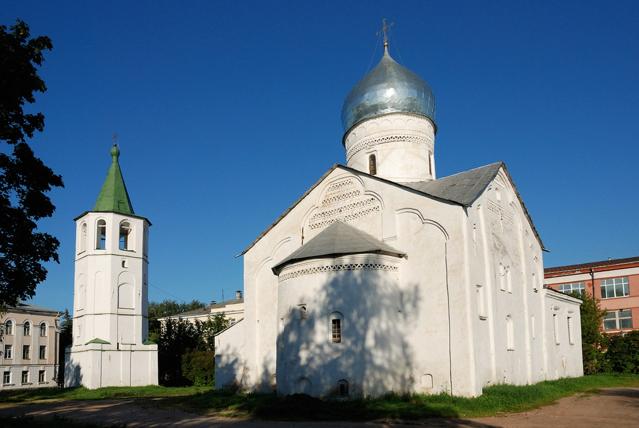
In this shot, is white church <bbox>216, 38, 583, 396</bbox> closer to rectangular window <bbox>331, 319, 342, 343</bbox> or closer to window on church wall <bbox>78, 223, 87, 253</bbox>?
rectangular window <bbox>331, 319, 342, 343</bbox>

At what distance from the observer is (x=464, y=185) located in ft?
61.6

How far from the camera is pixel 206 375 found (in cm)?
3031

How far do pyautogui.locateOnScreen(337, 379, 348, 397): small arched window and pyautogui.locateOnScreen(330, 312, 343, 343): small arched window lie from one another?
1093 millimetres

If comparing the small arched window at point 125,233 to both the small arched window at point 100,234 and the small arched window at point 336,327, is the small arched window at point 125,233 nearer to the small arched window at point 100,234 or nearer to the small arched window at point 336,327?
the small arched window at point 100,234

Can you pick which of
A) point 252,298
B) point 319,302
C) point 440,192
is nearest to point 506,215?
point 440,192

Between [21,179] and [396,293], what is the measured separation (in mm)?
10384

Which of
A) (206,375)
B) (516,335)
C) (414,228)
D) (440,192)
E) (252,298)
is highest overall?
(440,192)

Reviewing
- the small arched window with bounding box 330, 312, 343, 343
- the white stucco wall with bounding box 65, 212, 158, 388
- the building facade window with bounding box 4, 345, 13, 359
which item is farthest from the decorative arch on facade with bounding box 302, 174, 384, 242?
the building facade window with bounding box 4, 345, 13, 359

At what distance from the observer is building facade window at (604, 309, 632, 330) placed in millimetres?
33656

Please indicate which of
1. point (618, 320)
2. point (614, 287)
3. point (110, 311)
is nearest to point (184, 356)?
point (110, 311)

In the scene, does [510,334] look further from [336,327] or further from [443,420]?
[443,420]

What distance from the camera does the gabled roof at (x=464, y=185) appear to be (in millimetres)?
17628

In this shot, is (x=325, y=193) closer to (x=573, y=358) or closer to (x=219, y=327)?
(x=573, y=358)

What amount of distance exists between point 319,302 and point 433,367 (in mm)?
3628
